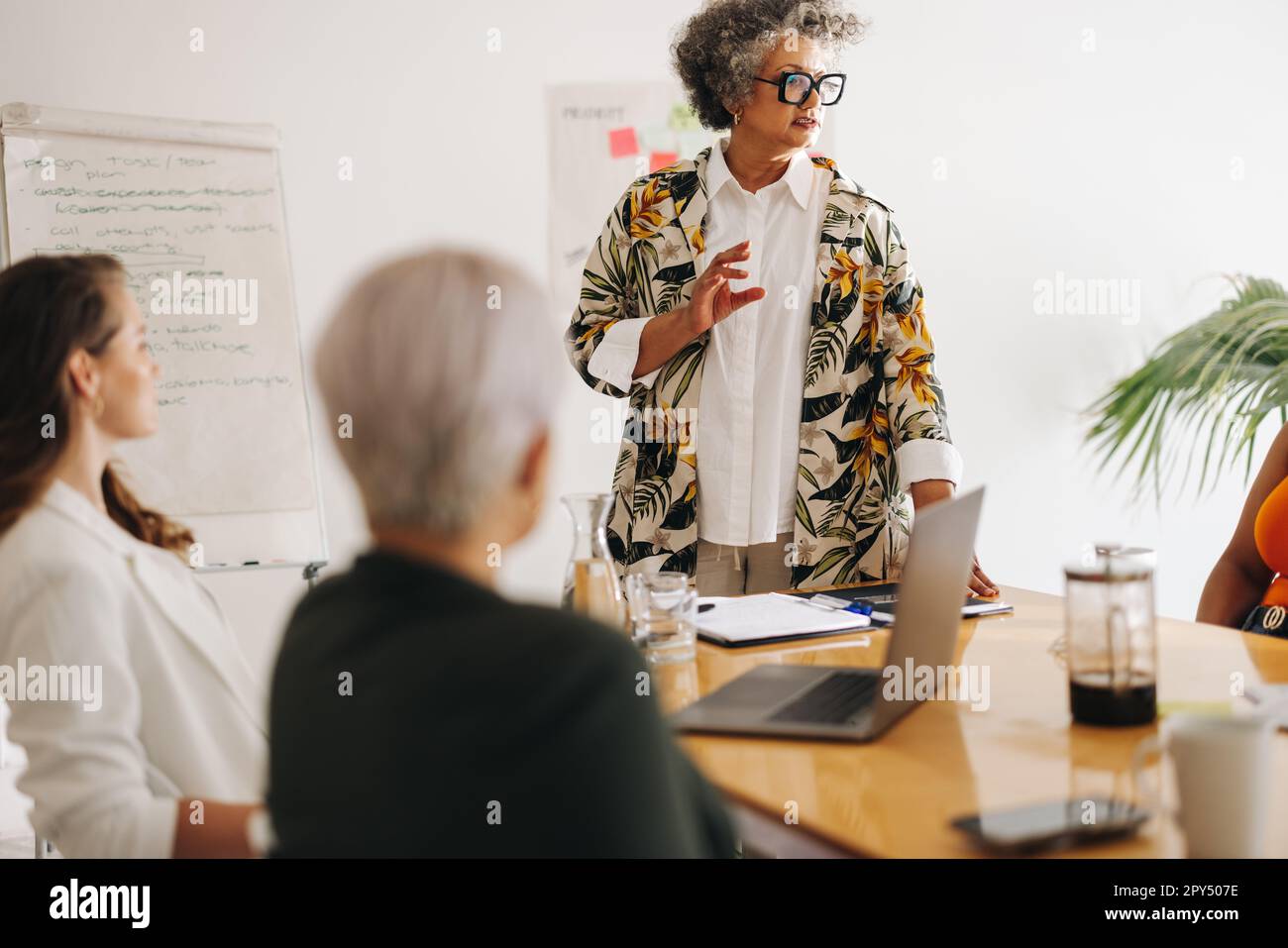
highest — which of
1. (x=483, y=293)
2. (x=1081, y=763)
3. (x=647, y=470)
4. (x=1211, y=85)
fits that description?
(x=1211, y=85)

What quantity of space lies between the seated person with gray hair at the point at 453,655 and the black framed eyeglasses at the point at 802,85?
1.41 m

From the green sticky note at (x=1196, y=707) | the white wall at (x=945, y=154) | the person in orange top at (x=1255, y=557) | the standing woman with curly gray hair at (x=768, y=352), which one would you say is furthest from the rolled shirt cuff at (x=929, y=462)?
the white wall at (x=945, y=154)

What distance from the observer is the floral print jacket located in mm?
2139

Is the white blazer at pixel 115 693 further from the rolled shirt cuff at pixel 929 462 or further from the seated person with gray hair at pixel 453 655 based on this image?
the rolled shirt cuff at pixel 929 462

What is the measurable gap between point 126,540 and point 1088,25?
362 cm

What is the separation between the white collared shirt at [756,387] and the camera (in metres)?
2.18

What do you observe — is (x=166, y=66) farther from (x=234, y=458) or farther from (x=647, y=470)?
(x=647, y=470)

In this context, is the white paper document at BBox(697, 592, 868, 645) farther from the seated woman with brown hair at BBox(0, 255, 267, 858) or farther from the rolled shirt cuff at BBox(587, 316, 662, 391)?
the seated woman with brown hair at BBox(0, 255, 267, 858)

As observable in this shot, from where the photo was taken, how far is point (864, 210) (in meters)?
2.20

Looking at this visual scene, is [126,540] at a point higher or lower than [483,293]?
lower

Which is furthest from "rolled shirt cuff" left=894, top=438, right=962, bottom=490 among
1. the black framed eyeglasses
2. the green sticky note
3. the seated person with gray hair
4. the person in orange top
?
the seated person with gray hair

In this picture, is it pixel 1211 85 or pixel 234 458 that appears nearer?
A: pixel 234 458
